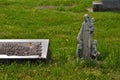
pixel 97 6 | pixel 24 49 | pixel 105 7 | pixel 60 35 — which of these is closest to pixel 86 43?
pixel 24 49

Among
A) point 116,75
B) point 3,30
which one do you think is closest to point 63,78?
point 116,75

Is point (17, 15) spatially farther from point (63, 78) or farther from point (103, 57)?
point (63, 78)

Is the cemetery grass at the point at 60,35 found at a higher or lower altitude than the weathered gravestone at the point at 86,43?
lower

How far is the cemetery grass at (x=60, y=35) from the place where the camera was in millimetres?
9714

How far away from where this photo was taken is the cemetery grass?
9714mm

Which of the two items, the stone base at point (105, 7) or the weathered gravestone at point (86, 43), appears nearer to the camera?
the weathered gravestone at point (86, 43)

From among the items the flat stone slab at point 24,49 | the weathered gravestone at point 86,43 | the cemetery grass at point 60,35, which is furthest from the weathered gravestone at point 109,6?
the weathered gravestone at point 86,43

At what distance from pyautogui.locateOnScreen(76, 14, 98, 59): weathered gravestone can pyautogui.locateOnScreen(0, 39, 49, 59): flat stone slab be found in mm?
888

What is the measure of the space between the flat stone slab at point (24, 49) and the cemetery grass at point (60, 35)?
0.20 metres

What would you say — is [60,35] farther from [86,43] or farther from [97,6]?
[97,6]

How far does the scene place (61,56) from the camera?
11.0 metres

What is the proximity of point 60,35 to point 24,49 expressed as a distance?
4.21 metres

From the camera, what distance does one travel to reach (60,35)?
1471 cm

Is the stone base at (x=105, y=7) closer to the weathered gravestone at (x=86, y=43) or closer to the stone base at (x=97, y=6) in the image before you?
the stone base at (x=97, y=6)
